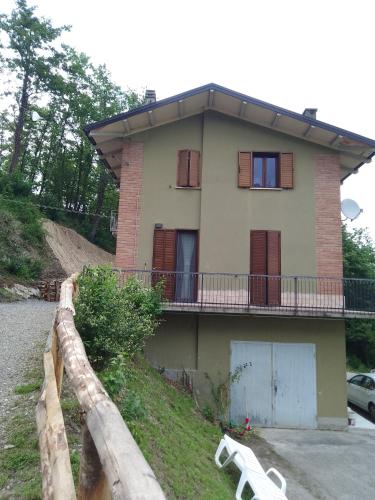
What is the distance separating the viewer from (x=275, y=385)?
38.1 ft

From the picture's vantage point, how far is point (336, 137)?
12.2 m

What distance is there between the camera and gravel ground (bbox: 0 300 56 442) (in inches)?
207

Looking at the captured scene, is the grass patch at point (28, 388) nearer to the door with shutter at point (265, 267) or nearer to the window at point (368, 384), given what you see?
the door with shutter at point (265, 267)

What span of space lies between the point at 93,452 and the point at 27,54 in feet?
107

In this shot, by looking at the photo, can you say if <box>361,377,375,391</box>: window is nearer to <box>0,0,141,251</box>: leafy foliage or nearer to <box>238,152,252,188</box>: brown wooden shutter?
<box>238,152,252,188</box>: brown wooden shutter

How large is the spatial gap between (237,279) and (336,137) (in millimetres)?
5620

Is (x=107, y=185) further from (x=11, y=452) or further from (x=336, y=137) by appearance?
(x=11, y=452)

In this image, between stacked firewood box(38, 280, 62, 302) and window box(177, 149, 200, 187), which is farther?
stacked firewood box(38, 280, 62, 302)

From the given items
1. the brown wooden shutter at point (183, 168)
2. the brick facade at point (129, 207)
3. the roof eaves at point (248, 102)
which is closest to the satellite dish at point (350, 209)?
the roof eaves at point (248, 102)

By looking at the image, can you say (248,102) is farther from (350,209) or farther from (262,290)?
(262,290)

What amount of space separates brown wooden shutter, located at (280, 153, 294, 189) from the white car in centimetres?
793

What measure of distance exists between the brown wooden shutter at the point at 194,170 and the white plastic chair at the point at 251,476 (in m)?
8.22

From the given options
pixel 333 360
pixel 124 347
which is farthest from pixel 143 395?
pixel 333 360

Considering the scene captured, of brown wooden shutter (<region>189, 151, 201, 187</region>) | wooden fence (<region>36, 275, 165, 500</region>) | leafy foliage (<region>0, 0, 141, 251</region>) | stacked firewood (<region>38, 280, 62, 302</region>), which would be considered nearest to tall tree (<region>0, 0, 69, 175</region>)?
leafy foliage (<region>0, 0, 141, 251</region>)
